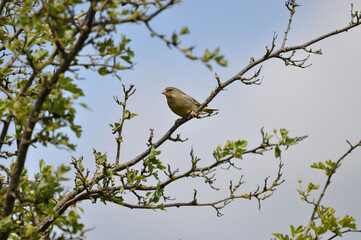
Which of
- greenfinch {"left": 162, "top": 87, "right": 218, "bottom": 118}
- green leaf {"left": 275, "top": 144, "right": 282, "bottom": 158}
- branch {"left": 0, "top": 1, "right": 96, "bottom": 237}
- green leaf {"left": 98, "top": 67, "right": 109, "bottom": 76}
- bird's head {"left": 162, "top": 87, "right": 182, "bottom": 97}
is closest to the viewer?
branch {"left": 0, "top": 1, "right": 96, "bottom": 237}

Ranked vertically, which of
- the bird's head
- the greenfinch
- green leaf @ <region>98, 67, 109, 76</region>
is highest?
the bird's head

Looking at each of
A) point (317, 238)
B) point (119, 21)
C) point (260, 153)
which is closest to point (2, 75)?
point (119, 21)

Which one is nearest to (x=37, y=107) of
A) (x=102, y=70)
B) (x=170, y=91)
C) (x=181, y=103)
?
(x=102, y=70)

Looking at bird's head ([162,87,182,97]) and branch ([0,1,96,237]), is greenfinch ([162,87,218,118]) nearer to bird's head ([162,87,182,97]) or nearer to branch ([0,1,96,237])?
bird's head ([162,87,182,97])

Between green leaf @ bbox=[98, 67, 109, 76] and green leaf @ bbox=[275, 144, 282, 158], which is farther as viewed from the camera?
green leaf @ bbox=[275, 144, 282, 158]

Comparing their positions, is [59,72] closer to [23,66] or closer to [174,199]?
[174,199]

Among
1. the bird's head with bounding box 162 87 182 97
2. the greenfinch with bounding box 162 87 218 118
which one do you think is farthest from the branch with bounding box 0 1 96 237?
the bird's head with bounding box 162 87 182 97

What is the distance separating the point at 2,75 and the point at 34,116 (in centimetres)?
279

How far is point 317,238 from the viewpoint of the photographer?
569 centimetres

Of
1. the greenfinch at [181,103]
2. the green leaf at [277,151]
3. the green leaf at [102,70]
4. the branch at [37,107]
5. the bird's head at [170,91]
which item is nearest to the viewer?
the branch at [37,107]

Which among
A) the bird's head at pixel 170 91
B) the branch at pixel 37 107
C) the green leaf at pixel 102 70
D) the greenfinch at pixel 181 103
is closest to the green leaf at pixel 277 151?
the green leaf at pixel 102 70

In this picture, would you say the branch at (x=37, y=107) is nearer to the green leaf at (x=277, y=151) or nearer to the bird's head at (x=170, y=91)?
the green leaf at (x=277, y=151)

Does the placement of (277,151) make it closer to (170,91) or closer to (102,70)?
(102,70)

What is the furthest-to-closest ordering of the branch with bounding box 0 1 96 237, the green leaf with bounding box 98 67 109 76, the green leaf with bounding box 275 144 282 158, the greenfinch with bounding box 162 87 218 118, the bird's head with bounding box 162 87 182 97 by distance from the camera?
1. the bird's head with bounding box 162 87 182 97
2. the greenfinch with bounding box 162 87 218 118
3. the green leaf with bounding box 275 144 282 158
4. the green leaf with bounding box 98 67 109 76
5. the branch with bounding box 0 1 96 237
